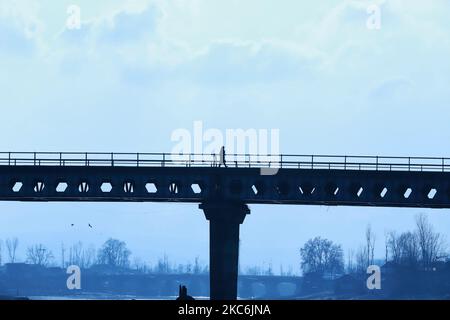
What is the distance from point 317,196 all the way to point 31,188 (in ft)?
90.3

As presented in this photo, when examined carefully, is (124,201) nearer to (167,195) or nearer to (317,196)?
(167,195)

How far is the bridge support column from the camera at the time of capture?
324ft

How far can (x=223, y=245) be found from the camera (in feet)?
327

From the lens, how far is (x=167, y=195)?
102 metres

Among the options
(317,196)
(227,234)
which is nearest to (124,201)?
(227,234)

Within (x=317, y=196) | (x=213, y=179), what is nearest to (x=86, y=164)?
(x=213, y=179)

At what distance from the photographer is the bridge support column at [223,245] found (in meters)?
98.8

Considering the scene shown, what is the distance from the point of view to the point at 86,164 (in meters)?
103
